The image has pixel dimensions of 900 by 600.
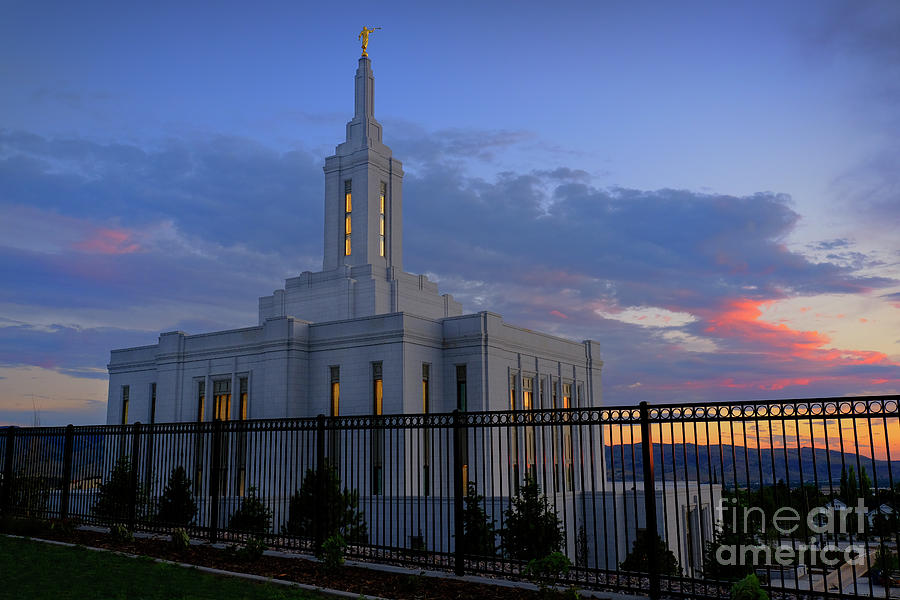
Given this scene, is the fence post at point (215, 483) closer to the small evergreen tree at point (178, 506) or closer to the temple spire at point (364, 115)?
the small evergreen tree at point (178, 506)

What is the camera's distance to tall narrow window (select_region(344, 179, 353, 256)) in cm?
4603

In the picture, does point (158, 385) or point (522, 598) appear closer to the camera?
point (522, 598)

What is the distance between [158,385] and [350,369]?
1456 centimetres

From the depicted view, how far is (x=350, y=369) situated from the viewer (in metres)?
37.5

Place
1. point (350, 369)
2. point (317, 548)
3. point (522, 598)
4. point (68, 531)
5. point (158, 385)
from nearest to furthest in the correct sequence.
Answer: point (522, 598) < point (317, 548) < point (68, 531) < point (350, 369) < point (158, 385)

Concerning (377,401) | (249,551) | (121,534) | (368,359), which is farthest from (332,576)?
(368,359)

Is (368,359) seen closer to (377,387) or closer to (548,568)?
(377,387)

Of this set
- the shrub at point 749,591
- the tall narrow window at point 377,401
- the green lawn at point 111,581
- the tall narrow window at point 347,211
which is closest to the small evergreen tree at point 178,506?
the green lawn at point 111,581

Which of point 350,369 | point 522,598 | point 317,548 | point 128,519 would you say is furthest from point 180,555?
point 350,369

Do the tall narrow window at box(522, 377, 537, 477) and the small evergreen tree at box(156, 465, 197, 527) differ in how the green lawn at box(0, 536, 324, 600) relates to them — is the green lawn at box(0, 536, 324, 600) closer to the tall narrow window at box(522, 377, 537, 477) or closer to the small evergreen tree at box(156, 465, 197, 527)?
the small evergreen tree at box(156, 465, 197, 527)

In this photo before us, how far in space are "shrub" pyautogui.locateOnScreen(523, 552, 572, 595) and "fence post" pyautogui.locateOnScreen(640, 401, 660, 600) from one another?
1.14 metres

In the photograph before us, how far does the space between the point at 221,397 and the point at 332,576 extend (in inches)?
1273

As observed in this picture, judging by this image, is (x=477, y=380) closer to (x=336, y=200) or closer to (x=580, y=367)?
(x=580, y=367)

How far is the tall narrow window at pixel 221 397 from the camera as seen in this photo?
136 feet
